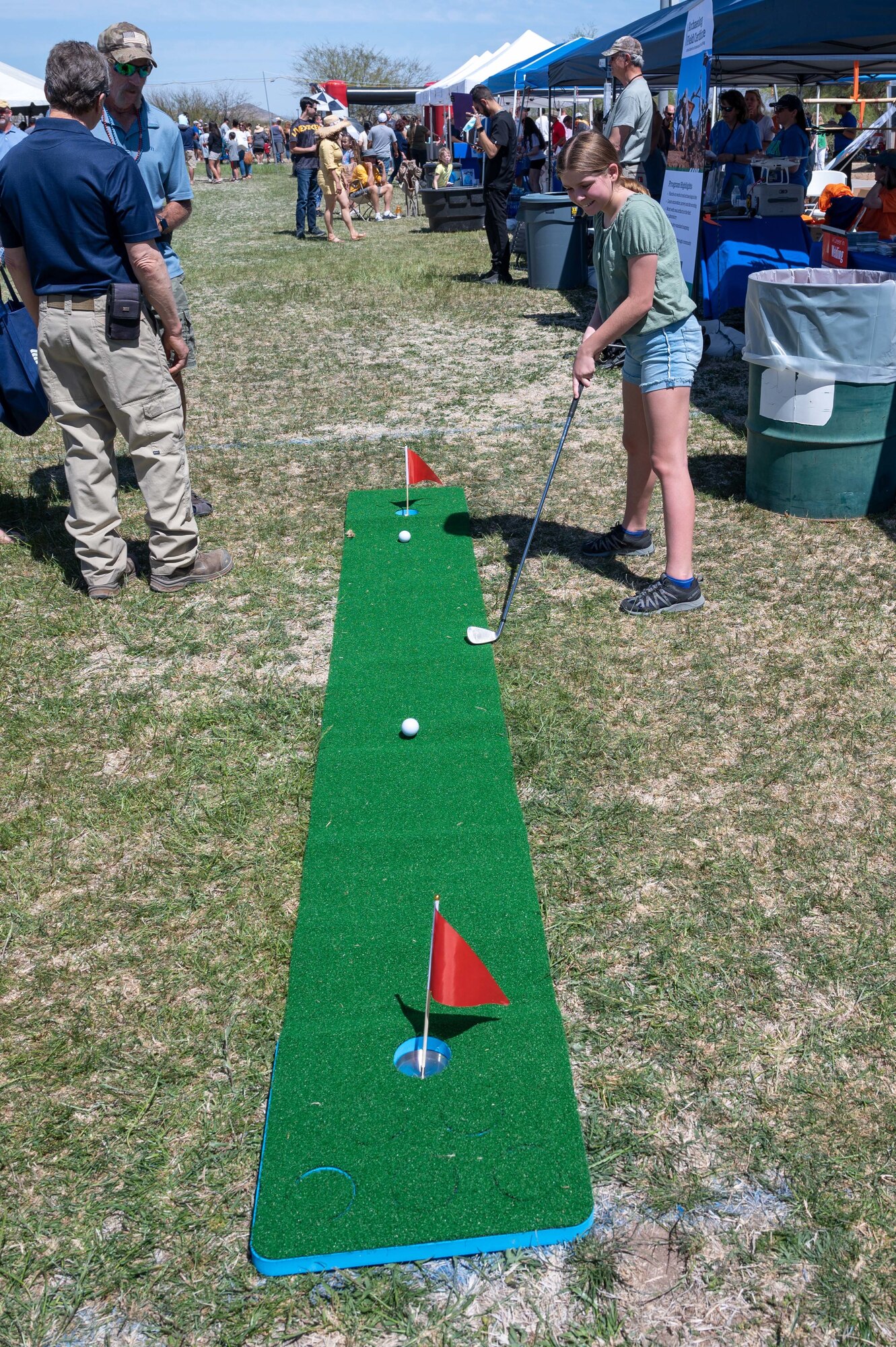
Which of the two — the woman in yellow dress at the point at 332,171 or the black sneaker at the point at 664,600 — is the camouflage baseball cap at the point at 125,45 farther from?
the woman in yellow dress at the point at 332,171

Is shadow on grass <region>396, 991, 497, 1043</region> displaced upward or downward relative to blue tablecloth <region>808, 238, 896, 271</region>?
downward

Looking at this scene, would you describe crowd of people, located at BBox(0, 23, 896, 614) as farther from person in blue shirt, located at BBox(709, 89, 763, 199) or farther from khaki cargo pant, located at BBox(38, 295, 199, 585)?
person in blue shirt, located at BBox(709, 89, 763, 199)

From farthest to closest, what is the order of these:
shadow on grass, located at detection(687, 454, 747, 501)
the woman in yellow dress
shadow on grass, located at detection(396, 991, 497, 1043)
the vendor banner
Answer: the woman in yellow dress → the vendor banner → shadow on grass, located at detection(687, 454, 747, 501) → shadow on grass, located at detection(396, 991, 497, 1043)

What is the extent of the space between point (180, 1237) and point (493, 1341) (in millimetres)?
641

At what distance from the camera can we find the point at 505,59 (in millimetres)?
24109

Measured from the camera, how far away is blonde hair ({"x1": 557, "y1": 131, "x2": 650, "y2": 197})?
375 cm

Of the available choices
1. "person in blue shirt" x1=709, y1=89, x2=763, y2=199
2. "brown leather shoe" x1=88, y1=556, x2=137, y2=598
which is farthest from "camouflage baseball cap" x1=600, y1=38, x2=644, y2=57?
"brown leather shoe" x1=88, y1=556, x2=137, y2=598

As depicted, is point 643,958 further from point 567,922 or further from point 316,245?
point 316,245

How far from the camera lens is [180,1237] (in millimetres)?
1991

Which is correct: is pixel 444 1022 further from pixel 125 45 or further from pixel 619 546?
pixel 125 45

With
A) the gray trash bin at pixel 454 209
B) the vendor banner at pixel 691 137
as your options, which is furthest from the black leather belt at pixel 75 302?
the gray trash bin at pixel 454 209

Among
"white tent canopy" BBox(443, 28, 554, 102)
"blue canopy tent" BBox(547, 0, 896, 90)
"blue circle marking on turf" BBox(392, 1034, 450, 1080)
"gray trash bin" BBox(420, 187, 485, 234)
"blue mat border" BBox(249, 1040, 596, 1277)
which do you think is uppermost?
"white tent canopy" BBox(443, 28, 554, 102)

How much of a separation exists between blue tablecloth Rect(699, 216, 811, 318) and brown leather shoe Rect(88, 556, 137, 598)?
632cm

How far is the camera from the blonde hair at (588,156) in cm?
375
